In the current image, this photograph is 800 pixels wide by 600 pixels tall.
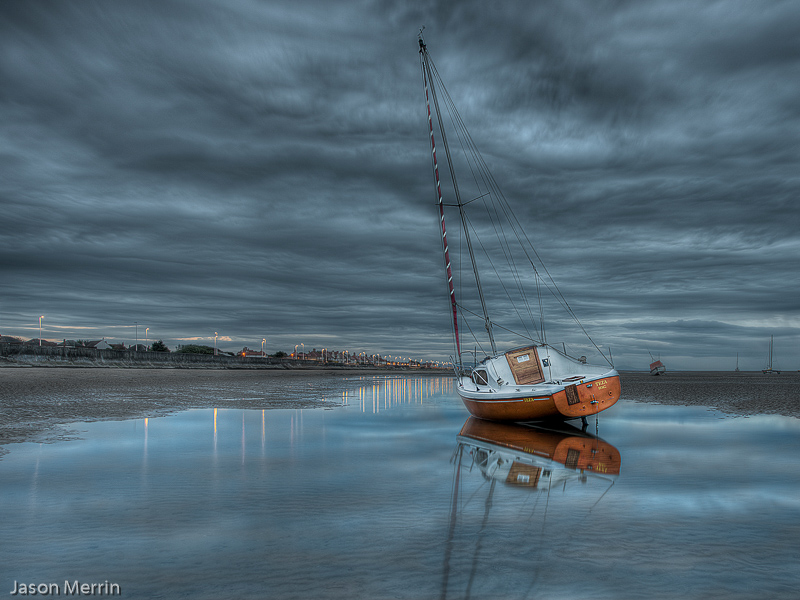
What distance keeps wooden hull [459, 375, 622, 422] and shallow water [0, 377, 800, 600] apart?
3113 mm

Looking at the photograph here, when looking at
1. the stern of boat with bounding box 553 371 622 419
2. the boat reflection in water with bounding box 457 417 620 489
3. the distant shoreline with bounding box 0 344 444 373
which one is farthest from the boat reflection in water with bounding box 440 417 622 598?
the distant shoreline with bounding box 0 344 444 373

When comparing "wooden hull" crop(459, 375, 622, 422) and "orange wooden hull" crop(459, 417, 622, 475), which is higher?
"wooden hull" crop(459, 375, 622, 422)

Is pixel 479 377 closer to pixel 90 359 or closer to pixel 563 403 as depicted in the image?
pixel 563 403

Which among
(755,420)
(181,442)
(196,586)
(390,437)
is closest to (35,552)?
(196,586)

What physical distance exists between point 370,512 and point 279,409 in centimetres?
1877

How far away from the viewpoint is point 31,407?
71.6ft

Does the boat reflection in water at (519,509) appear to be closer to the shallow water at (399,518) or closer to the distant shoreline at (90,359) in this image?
the shallow water at (399,518)

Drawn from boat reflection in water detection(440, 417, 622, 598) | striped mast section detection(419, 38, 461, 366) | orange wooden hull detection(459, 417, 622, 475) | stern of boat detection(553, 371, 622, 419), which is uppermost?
striped mast section detection(419, 38, 461, 366)

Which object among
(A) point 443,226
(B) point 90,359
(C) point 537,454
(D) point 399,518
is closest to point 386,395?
(A) point 443,226

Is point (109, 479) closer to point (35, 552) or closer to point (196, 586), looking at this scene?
point (35, 552)

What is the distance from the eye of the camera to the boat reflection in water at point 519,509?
18.2ft

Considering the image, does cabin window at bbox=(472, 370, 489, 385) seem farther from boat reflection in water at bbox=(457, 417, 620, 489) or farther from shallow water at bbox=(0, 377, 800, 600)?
shallow water at bbox=(0, 377, 800, 600)

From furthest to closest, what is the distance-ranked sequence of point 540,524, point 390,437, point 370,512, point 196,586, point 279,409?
point 279,409 → point 390,437 → point 370,512 → point 540,524 → point 196,586

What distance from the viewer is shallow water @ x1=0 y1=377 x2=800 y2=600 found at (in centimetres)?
534
